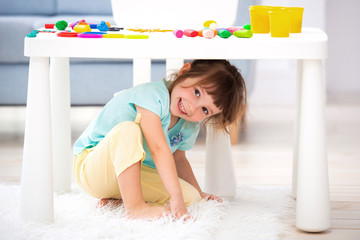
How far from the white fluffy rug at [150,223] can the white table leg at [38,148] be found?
4cm

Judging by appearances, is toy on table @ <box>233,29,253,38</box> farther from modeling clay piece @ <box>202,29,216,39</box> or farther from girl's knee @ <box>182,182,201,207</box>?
girl's knee @ <box>182,182,201,207</box>

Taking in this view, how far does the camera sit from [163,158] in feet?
3.61

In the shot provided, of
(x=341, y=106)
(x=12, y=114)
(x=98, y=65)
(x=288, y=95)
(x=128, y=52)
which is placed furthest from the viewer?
(x=288, y=95)

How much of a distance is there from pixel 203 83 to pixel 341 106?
70.4 inches

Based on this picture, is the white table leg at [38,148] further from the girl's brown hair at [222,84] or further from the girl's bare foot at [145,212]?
the girl's brown hair at [222,84]

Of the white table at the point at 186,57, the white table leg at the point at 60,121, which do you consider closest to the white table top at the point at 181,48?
the white table at the point at 186,57

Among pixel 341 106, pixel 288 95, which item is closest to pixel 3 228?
pixel 341 106

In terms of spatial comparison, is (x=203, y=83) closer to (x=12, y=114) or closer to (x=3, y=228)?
(x=3, y=228)

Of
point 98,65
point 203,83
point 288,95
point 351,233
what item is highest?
point 203,83

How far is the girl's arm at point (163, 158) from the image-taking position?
3.59ft

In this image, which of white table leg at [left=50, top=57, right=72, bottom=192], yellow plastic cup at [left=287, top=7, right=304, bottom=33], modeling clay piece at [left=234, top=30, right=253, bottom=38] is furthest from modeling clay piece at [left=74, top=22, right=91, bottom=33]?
yellow plastic cup at [left=287, top=7, right=304, bottom=33]

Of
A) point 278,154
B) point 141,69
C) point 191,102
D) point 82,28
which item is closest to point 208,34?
point 191,102

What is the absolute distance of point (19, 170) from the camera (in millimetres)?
1590

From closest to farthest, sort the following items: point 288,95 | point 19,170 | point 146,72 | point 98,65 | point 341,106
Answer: point 146,72 < point 19,170 < point 98,65 < point 341,106 < point 288,95
